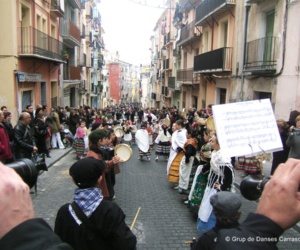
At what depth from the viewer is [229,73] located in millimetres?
17344

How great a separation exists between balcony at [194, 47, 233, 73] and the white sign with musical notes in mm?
14482

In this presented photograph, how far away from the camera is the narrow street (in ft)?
18.9

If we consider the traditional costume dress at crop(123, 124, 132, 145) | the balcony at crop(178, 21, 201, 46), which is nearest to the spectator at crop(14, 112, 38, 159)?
the traditional costume dress at crop(123, 124, 132, 145)

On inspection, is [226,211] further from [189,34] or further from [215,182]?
[189,34]

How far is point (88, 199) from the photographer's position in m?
2.89

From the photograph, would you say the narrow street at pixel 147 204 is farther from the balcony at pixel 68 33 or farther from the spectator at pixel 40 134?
the balcony at pixel 68 33

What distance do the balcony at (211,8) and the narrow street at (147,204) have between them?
31.8ft

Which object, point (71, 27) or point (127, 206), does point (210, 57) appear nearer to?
point (71, 27)

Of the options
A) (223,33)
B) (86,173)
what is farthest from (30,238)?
(223,33)

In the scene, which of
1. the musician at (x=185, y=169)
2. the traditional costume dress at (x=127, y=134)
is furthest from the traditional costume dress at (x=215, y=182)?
the traditional costume dress at (x=127, y=134)

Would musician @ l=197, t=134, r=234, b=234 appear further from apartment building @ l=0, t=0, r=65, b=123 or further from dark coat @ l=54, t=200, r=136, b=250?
apartment building @ l=0, t=0, r=65, b=123

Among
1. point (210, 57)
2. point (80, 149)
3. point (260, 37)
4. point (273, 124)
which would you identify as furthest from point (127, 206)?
point (210, 57)

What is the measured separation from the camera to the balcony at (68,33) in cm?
2402

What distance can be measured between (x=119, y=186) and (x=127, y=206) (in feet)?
5.44
